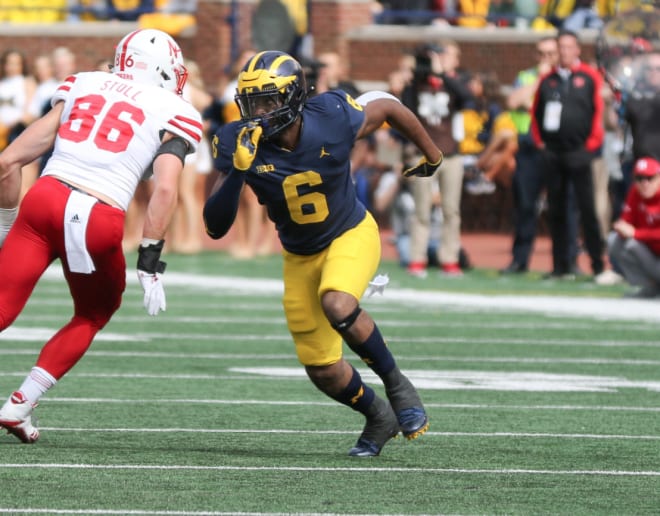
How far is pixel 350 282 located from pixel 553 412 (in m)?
1.96

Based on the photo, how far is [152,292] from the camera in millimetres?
7383

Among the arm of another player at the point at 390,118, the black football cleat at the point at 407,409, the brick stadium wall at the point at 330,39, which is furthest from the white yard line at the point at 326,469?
the brick stadium wall at the point at 330,39

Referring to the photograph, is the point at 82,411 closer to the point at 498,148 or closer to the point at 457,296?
the point at 457,296

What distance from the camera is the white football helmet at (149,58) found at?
25.8 ft

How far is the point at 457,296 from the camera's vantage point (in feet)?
51.4

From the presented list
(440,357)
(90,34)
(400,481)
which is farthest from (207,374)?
(90,34)

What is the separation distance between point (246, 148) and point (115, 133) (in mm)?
757

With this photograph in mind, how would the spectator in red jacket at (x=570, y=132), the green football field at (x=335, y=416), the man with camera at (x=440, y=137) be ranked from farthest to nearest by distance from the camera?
1. the man with camera at (x=440, y=137)
2. the spectator in red jacket at (x=570, y=132)
3. the green football field at (x=335, y=416)

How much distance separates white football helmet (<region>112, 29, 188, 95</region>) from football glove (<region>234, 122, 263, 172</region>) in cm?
79

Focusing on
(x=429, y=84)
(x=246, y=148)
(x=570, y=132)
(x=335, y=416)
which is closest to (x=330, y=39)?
(x=429, y=84)

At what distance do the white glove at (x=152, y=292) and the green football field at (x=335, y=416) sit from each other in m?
0.59

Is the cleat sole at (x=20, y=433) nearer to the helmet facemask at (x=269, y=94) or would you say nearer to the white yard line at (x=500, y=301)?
the helmet facemask at (x=269, y=94)

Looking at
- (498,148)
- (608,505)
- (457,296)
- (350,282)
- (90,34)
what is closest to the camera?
(608,505)

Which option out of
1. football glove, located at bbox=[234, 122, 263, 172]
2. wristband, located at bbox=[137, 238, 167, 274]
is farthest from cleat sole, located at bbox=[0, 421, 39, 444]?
football glove, located at bbox=[234, 122, 263, 172]
